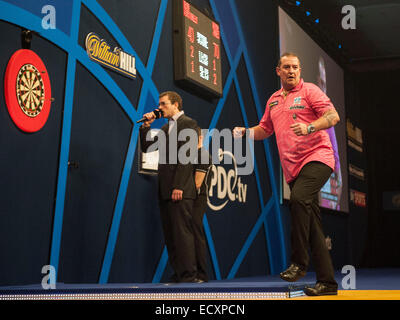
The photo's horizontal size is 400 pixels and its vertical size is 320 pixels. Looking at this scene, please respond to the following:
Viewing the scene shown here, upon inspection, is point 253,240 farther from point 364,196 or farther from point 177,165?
point 364,196

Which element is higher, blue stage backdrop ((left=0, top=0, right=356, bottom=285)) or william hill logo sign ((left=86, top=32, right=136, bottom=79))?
william hill logo sign ((left=86, top=32, right=136, bottom=79))

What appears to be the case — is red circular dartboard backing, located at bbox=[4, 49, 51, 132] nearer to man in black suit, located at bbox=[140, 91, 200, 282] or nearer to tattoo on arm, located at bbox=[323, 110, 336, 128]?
man in black suit, located at bbox=[140, 91, 200, 282]

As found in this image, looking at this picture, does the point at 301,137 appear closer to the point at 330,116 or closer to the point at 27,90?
the point at 330,116

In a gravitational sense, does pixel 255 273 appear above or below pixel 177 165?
below

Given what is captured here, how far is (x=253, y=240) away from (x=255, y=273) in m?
0.41

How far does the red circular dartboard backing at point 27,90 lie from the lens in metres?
3.57

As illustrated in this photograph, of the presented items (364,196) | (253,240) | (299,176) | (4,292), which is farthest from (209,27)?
A: (364,196)

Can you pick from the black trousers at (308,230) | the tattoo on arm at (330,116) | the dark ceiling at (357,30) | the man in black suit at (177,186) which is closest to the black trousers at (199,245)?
the man in black suit at (177,186)

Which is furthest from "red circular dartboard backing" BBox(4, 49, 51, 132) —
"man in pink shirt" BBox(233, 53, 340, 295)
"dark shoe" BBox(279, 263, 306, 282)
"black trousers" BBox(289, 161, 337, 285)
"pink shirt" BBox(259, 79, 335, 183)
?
"dark shoe" BBox(279, 263, 306, 282)

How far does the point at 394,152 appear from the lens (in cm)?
1242

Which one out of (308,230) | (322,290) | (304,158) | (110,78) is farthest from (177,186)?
(322,290)

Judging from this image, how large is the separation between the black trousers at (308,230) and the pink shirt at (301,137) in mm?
113

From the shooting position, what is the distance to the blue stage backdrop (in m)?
3.62

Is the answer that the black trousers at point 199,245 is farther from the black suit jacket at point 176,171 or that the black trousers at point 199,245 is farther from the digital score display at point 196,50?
the digital score display at point 196,50
